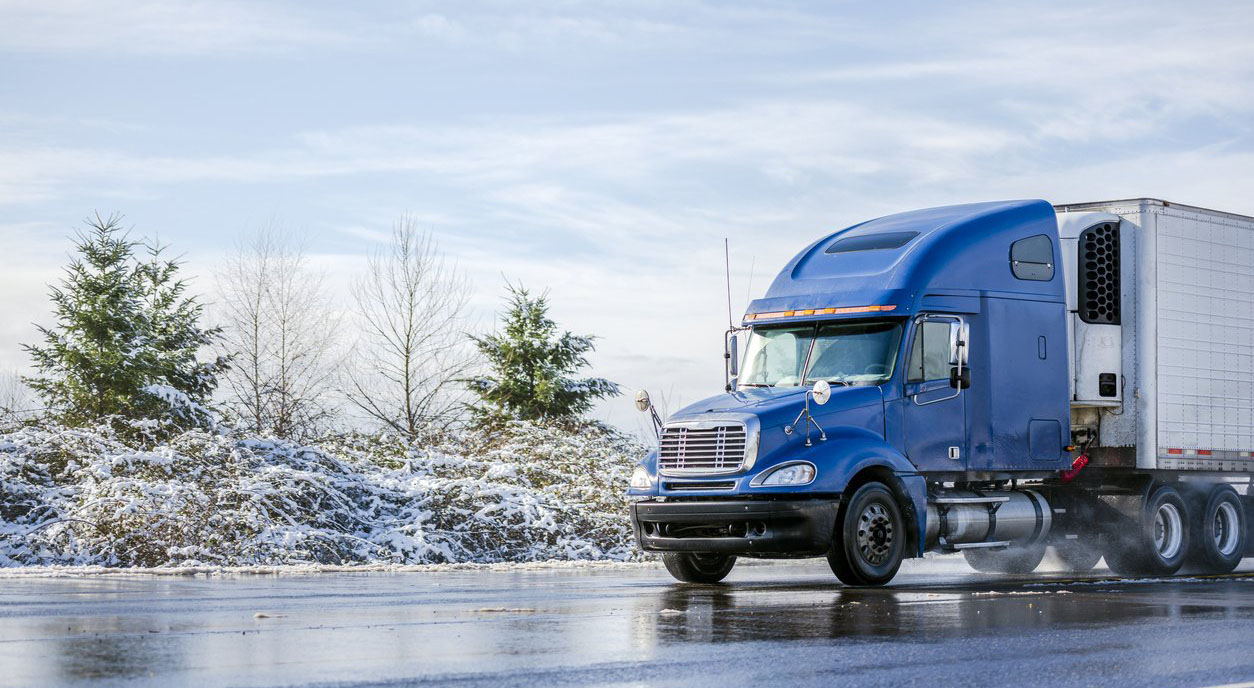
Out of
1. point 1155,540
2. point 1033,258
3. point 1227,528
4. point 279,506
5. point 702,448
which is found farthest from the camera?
point 279,506

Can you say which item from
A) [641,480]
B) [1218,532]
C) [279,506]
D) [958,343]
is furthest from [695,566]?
[1218,532]

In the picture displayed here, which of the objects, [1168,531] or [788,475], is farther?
[1168,531]

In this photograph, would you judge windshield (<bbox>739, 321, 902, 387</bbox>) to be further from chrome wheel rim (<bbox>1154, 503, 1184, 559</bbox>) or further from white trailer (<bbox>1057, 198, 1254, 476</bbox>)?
chrome wheel rim (<bbox>1154, 503, 1184, 559</bbox>)

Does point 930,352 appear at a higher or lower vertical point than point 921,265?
lower

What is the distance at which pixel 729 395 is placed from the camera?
15398 mm

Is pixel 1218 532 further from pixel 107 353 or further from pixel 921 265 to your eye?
pixel 107 353

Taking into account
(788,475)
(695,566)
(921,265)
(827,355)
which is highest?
(921,265)

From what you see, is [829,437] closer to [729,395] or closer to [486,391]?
[729,395]

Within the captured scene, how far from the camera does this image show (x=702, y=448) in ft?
47.8

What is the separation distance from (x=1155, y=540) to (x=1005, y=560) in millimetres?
1982

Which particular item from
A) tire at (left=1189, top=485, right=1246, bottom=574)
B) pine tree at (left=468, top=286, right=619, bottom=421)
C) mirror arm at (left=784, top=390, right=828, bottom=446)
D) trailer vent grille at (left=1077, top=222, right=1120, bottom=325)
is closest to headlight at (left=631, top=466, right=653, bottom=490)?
mirror arm at (left=784, top=390, right=828, bottom=446)

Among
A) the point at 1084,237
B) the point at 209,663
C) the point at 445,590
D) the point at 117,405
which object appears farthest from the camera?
the point at 117,405

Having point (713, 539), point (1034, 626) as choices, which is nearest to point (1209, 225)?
point (713, 539)

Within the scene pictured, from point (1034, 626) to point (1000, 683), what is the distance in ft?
10.3
